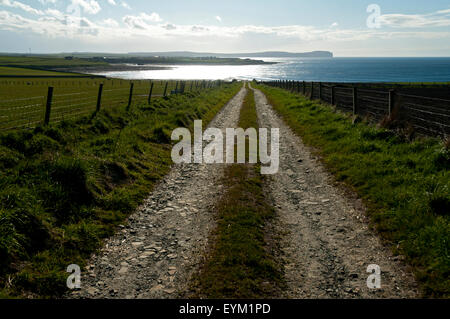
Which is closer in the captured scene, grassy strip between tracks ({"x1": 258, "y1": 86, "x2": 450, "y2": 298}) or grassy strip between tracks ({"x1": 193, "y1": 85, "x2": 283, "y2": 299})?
grassy strip between tracks ({"x1": 193, "y1": 85, "x2": 283, "y2": 299})

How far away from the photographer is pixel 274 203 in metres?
7.73

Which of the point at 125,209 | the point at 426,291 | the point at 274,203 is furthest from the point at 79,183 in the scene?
the point at 426,291

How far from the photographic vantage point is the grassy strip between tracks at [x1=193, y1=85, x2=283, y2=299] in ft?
14.5

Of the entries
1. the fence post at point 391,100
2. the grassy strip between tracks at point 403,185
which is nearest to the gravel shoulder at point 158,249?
the grassy strip between tracks at point 403,185

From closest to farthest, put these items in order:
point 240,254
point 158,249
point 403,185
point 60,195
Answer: point 240,254, point 158,249, point 60,195, point 403,185

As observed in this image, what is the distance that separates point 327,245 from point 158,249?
9.59 ft

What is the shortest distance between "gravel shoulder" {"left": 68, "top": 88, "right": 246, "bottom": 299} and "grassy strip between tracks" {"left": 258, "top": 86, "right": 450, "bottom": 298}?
3.32m

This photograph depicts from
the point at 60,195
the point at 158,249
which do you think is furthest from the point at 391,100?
the point at 60,195

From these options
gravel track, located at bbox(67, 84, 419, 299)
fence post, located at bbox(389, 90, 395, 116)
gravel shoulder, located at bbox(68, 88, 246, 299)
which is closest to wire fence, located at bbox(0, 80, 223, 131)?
gravel shoulder, located at bbox(68, 88, 246, 299)

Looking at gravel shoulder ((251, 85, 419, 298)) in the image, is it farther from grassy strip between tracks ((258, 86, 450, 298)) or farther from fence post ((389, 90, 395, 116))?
fence post ((389, 90, 395, 116))

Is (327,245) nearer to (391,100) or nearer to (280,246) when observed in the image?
(280,246)

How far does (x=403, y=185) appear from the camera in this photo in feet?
25.3

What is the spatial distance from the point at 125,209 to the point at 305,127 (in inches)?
489

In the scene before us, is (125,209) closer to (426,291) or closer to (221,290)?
(221,290)
